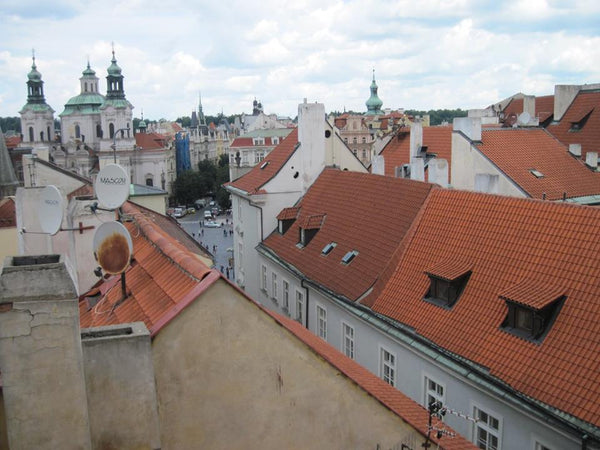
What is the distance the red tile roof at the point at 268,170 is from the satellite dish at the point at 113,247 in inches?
824

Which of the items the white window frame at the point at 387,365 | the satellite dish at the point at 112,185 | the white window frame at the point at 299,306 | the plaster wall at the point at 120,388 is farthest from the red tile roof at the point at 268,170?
the plaster wall at the point at 120,388

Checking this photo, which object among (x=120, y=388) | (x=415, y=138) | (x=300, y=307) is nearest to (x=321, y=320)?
(x=300, y=307)

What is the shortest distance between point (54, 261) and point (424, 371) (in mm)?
10763

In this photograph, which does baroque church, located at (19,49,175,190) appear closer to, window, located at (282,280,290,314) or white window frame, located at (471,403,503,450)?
window, located at (282,280,290,314)

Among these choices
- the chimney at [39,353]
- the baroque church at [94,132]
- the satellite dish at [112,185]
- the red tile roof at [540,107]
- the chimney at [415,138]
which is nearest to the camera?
the chimney at [39,353]

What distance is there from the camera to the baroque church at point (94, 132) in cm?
10894

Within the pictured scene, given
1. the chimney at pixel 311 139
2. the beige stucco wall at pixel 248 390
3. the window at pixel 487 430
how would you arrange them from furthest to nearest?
the chimney at pixel 311 139
the window at pixel 487 430
the beige stucco wall at pixel 248 390

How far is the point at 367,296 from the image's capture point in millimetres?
19031

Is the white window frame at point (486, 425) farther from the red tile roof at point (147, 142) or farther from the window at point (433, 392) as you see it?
the red tile roof at point (147, 142)

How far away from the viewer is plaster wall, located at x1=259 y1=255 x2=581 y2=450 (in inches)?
499

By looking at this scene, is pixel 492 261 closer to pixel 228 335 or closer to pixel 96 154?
pixel 228 335

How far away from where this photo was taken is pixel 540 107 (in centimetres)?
5300

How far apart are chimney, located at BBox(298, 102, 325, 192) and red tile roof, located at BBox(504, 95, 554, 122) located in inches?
809

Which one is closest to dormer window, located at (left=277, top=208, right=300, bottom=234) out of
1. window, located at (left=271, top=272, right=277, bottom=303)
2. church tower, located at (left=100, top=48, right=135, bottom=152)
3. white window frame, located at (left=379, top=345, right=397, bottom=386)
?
window, located at (left=271, top=272, right=277, bottom=303)
